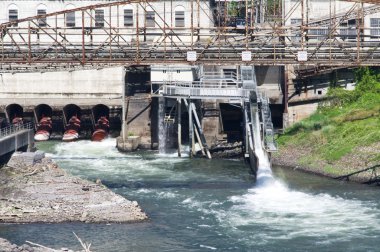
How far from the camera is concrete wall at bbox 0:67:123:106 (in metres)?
102

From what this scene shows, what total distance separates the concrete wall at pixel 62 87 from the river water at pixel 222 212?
18.8 meters

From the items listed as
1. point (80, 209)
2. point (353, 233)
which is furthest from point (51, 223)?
point (353, 233)

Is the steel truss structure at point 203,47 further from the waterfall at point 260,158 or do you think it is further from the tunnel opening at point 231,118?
the tunnel opening at point 231,118

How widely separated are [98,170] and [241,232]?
26276mm

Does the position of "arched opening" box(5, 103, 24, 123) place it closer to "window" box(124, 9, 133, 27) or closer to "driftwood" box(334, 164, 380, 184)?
"window" box(124, 9, 133, 27)

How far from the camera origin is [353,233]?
56.3 meters

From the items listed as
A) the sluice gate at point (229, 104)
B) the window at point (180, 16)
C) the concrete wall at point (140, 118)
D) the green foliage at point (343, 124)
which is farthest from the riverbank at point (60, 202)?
the window at point (180, 16)

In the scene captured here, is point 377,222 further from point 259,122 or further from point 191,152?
point 191,152

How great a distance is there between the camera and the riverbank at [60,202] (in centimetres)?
5903

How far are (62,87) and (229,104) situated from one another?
69.4 feet

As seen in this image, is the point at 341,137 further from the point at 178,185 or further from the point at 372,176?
the point at 178,185

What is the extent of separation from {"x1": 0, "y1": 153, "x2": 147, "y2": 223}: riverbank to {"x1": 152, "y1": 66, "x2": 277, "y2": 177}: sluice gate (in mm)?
19628

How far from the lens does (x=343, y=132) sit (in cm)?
Result: 8112

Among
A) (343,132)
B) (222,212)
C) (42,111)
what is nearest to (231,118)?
(343,132)
